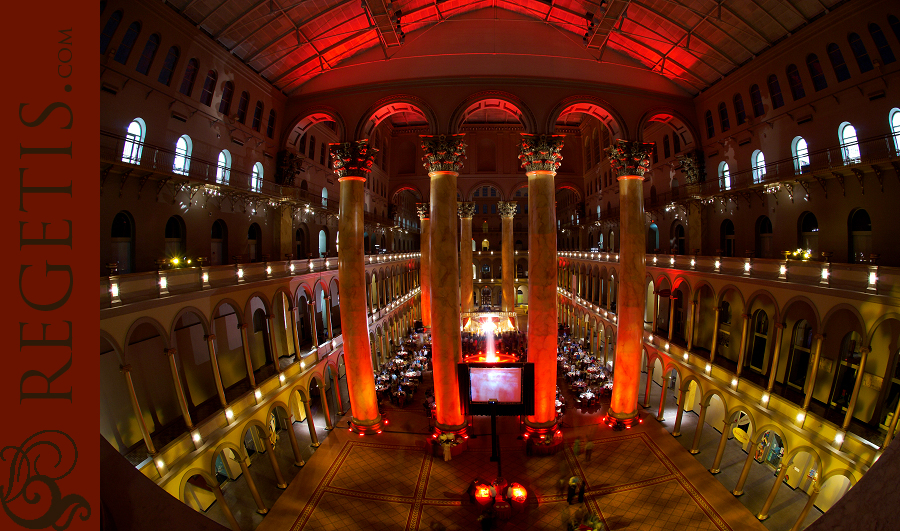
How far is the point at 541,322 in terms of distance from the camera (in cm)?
1473

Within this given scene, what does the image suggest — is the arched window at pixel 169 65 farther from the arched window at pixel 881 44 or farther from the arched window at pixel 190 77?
the arched window at pixel 881 44

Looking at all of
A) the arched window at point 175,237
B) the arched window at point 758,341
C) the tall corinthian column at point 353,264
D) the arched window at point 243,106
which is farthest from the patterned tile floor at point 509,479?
the arched window at point 243,106

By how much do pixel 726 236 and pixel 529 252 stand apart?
509 inches

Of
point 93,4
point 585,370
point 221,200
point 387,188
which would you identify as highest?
point 387,188

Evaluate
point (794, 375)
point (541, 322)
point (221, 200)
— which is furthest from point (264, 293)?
point (794, 375)

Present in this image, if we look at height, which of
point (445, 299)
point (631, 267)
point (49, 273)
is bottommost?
point (445, 299)

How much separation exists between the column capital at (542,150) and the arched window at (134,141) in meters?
13.0

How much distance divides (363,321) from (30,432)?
13862mm

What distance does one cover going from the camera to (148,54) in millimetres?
13336

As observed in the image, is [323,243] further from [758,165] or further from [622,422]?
[758,165]

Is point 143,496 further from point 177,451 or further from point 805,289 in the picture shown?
point 805,289

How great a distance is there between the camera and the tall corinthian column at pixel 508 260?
32.8 m

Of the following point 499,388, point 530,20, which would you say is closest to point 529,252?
point 499,388

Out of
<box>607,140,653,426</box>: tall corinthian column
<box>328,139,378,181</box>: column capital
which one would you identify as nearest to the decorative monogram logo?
<box>328,139,378,181</box>: column capital
